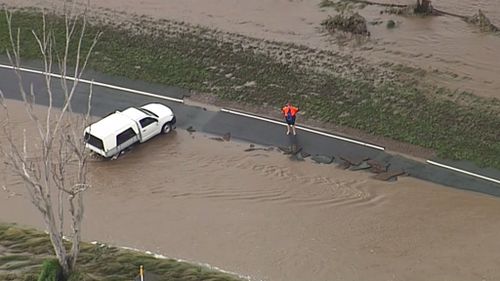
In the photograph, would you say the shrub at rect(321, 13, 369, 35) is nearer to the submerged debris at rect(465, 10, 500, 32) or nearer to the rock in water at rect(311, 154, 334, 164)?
the submerged debris at rect(465, 10, 500, 32)

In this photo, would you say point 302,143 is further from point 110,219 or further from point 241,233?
point 110,219

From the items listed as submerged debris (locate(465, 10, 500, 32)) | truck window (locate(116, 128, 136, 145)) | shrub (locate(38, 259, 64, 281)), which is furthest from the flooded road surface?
submerged debris (locate(465, 10, 500, 32))

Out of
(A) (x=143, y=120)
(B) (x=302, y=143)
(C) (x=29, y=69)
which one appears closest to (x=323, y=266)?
(B) (x=302, y=143)

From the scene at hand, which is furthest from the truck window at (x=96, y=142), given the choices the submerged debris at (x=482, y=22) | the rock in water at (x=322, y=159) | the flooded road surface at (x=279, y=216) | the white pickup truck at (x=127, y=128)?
the submerged debris at (x=482, y=22)

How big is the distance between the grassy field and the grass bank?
10704 mm

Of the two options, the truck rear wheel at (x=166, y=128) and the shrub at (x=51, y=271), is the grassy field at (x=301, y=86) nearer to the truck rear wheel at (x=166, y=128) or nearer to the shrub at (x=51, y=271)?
the truck rear wheel at (x=166, y=128)

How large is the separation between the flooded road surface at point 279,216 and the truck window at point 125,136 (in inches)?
30.4

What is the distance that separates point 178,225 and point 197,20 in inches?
645

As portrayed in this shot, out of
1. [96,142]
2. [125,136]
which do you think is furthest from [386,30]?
[96,142]

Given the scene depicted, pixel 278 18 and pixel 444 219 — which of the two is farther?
pixel 278 18

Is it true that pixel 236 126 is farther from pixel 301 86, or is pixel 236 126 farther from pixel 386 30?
pixel 386 30

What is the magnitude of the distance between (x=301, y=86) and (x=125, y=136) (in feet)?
28.1

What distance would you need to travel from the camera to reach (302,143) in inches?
1177

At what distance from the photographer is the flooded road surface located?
77.8 feet
